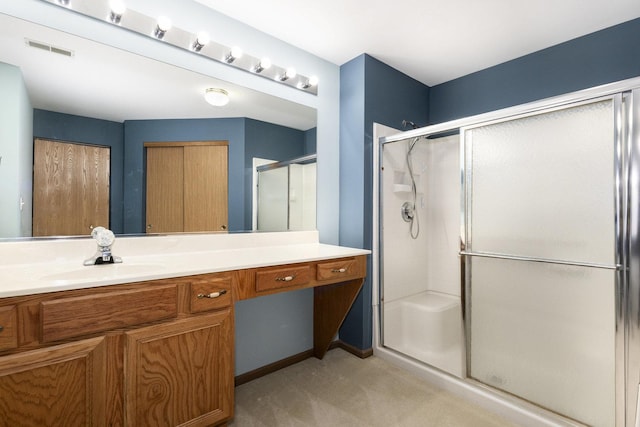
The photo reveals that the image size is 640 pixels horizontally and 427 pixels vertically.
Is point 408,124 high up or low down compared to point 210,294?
up

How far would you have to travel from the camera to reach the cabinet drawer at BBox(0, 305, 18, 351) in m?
0.94

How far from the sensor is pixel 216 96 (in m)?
1.91

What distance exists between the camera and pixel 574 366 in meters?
1.62

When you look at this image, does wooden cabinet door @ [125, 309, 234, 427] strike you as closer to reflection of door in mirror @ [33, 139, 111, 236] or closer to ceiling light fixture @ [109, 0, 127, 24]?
reflection of door in mirror @ [33, 139, 111, 236]

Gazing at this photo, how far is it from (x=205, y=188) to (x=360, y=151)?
1.17 metres

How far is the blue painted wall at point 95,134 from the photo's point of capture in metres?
1.42

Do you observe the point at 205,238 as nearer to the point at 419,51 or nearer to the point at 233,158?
the point at 233,158

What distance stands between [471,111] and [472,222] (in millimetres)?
1321

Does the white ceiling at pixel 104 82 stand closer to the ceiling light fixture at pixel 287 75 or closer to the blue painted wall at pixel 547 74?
the ceiling light fixture at pixel 287 75

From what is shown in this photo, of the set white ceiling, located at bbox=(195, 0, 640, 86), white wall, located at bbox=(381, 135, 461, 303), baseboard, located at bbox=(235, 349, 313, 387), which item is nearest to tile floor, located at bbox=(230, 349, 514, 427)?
baseboard, located at bbox=(235, 349, 313, 387)

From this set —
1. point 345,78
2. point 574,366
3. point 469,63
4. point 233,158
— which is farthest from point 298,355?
point 469,63

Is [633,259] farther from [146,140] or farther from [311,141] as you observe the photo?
[146,140]

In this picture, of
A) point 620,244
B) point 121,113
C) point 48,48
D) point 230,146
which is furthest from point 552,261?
point 48,48

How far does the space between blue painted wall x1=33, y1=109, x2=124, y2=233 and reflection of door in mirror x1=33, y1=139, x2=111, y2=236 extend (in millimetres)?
27
